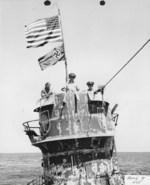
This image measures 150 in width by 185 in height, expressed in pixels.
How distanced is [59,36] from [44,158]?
6385 mm

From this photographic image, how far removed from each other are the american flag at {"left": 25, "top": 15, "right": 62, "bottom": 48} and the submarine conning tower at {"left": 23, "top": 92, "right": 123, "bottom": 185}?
3.14 metres

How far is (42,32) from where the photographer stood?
17.0 metres

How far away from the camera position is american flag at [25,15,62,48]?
1681 cm

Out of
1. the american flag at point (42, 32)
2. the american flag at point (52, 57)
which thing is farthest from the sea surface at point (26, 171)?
the american flag at point (42, 32)

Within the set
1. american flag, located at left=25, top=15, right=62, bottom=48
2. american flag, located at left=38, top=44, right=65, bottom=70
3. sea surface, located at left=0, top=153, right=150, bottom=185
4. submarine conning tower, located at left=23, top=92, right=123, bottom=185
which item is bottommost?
sea surface, located at left=0, top=153, right=150, bottom=185

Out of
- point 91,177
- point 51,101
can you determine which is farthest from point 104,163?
point 51,101

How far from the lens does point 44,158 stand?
16125 millimetres

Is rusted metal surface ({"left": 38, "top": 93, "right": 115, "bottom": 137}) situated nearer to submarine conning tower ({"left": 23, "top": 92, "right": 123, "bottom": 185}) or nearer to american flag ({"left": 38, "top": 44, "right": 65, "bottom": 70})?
submarine conning tower ({"left": 23, "top": 92, "right": 123, "bottom": 185})

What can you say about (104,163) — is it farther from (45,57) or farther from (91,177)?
(45,57)

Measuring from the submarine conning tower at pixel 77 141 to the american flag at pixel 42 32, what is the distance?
314 cm

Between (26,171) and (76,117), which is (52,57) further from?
(26,171)

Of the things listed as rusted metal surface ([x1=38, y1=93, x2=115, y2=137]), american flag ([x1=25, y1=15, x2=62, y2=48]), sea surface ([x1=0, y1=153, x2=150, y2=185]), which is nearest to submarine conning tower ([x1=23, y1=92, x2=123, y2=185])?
rusted metal surface ([x1=38, y1=93, x2=115, y2=137])

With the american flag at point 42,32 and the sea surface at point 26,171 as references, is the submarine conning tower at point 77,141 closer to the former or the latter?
the american flag at point 42,32

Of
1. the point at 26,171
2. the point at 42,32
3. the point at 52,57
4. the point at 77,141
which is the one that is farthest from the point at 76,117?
the point at 26,171
